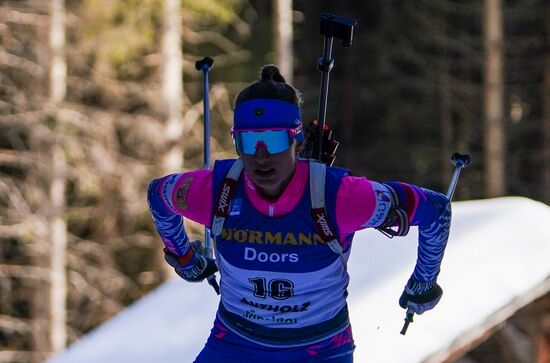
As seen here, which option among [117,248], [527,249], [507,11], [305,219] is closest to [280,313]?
[305,219]

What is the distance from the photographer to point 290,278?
12.2 feet

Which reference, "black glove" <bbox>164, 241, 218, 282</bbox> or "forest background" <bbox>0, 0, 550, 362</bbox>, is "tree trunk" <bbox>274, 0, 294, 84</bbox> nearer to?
"forest background" <bbox>0, 0, 550, 362</bbox>

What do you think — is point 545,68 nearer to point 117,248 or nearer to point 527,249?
point 117,248

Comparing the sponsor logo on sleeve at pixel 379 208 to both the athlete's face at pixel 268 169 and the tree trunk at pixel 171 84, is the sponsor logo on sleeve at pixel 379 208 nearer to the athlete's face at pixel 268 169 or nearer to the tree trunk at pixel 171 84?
the athlete's face at pixel 268 169

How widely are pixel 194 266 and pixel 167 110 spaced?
448 inches

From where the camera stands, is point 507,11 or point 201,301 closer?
point 201,301

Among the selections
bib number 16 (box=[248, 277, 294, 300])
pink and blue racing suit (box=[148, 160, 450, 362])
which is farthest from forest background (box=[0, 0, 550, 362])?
bib number 16 (box=[248, 277, 294, 300])

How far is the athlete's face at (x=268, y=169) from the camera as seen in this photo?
3.64m

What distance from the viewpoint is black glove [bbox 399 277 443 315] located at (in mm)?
4090

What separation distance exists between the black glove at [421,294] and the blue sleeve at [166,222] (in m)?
1.02

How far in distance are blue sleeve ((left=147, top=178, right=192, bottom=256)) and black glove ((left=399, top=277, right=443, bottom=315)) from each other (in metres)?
1.02

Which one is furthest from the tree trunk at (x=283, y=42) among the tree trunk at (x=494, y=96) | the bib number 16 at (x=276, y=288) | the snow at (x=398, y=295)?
the bib number 16 at (x=276, y=288)

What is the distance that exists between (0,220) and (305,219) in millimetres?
13485

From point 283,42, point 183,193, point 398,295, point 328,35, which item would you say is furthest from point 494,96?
point 183,193
